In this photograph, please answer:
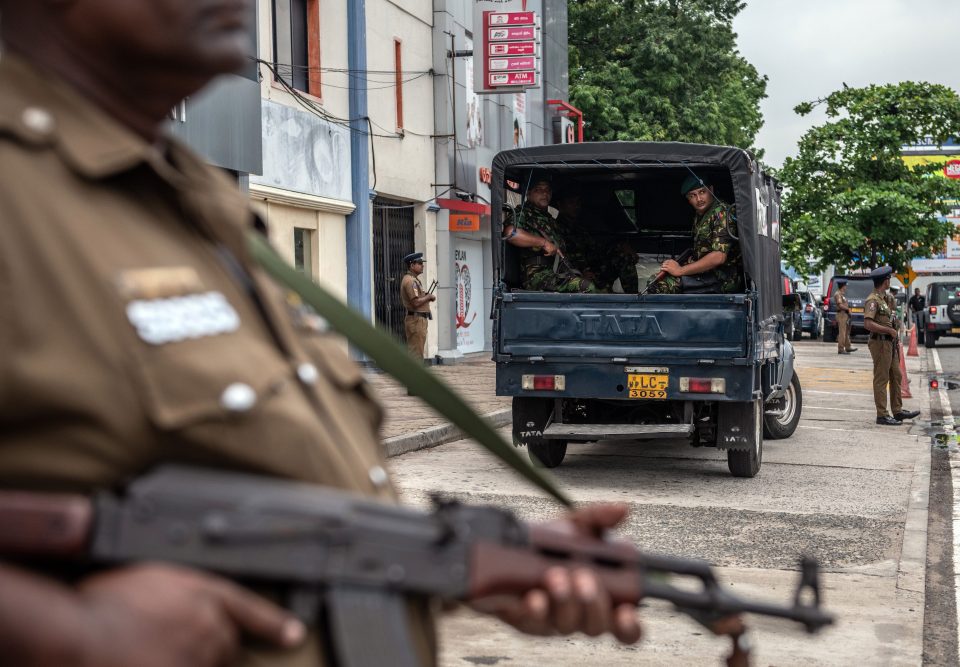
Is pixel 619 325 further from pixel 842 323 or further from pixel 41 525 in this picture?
pixel 842 323

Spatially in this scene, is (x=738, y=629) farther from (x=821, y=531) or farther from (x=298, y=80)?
(x=298, y=80)

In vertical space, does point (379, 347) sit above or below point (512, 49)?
below

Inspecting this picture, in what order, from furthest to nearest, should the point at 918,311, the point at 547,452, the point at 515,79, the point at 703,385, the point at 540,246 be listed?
the point at 918,311
the point at 515,79
the point at 540,246
the point at 547,452
the point at 703,385

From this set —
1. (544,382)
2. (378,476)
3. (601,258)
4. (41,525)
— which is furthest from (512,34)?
(41,525)

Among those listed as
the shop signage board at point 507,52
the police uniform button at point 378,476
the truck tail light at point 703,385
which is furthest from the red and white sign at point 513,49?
the police uniform button at point 378,476

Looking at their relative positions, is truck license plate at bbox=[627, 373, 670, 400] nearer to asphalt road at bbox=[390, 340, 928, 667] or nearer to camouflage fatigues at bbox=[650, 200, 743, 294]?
asphalt road at bbox=[390, 340, 928, 667]

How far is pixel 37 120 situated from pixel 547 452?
372 inches

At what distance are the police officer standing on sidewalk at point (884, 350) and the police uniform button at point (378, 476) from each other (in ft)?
44.3

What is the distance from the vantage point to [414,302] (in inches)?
661

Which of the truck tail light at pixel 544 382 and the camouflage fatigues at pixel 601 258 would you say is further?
the camouflage fatigues at pixel 601 258

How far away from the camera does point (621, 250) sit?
12.1 m

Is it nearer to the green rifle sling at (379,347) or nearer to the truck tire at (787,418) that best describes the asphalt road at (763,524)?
the truck tire at (787,418)

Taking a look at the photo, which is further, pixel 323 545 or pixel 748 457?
pixel 748 457

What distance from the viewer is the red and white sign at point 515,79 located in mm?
21750
